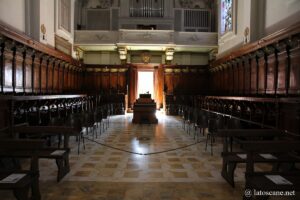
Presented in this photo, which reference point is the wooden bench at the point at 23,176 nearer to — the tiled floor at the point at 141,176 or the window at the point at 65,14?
the tiled floor at the point at 141,176

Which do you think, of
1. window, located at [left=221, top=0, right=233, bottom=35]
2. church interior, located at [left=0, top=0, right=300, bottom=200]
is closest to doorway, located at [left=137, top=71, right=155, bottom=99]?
church interior, located at [left=0, top=0, right=300, bottom=200]

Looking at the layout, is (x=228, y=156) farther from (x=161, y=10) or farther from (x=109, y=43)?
(x=161, y=10)

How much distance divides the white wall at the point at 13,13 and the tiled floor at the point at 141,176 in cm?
576

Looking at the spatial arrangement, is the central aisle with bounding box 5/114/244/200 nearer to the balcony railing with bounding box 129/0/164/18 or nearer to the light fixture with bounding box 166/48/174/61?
the light fixture with bounding box 166/48/174/61

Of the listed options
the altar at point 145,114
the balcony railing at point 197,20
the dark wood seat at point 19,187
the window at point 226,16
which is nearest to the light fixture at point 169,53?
the balcony railing at point 197,20

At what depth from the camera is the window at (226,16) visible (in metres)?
15.0

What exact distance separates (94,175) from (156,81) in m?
15.3

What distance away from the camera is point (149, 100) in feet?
40.6

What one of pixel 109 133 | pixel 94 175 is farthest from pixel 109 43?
pixel 94 175

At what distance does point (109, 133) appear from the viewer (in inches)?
349

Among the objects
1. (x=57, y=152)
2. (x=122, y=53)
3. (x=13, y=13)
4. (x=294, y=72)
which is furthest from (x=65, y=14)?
(x=57, y=152)

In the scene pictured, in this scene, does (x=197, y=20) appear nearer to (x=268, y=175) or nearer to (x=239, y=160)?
(x=239, y=160)

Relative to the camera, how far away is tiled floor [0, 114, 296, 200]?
11.9 ft

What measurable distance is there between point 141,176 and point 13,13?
8491 mm
